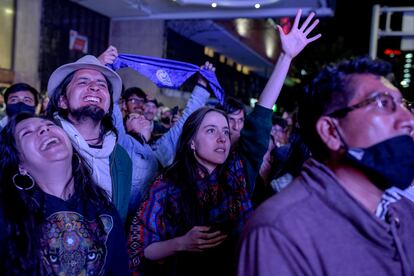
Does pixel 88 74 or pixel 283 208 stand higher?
pixel 88 74

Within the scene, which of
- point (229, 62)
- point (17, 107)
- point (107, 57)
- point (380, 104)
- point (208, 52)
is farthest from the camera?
point (229, 62)

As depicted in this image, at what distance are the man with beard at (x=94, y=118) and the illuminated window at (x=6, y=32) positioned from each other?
25.5 ft

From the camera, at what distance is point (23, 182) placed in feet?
7.05

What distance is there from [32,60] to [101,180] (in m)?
9.03

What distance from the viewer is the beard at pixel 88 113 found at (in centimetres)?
282

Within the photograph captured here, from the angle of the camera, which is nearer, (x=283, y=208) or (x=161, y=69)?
(x=283, y=208)

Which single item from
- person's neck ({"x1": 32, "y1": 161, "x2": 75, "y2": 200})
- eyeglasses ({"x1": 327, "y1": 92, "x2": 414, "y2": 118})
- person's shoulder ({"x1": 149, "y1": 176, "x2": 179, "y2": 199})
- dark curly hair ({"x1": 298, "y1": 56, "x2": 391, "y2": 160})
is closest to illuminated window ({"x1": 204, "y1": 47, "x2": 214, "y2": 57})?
person's shoulder ({"x1": 149, "y1": 176, "x2": 179, "y2": 199})

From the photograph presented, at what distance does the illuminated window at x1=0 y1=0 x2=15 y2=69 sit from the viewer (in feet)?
31.8

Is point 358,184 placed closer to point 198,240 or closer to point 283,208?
point 283,208

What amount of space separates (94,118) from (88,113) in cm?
5

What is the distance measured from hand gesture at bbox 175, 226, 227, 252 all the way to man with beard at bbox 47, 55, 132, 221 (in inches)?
27.2

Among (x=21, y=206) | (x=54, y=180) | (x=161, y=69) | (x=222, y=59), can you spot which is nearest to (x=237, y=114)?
(x=161, y=69)

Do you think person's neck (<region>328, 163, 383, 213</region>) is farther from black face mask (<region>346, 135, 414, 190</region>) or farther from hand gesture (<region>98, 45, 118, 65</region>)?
hand gesture (<region>98, 45, 118, 65</region>)

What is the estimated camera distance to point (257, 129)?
8.34 feet
